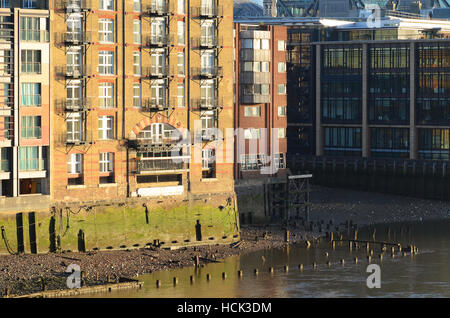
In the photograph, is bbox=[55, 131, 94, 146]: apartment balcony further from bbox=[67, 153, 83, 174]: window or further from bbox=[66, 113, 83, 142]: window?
bbox=[67, 153, 83, 174]: window

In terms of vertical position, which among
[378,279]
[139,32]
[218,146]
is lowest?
[378,279]

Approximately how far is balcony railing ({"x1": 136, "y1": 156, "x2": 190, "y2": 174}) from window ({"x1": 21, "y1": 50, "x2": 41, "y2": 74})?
1362 centimetres

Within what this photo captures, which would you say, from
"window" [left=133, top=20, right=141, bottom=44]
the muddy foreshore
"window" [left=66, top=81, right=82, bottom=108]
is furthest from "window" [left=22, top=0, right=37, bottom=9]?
the muddy foreshore

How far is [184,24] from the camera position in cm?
13200

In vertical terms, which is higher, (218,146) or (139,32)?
(139,32)

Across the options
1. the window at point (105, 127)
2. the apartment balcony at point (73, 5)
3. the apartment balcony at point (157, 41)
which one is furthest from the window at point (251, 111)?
the apartment balcony at point (73, 5)

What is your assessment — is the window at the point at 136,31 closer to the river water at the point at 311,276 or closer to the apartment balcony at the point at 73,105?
the apartment balcony at the point at 73,105

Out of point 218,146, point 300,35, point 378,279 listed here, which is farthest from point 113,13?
point 300,35

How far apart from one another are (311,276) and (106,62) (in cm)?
2655

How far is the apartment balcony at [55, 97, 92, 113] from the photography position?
124 m

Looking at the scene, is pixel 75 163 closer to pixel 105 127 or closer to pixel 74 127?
pixel 74 127

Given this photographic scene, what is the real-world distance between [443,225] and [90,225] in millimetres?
47265
